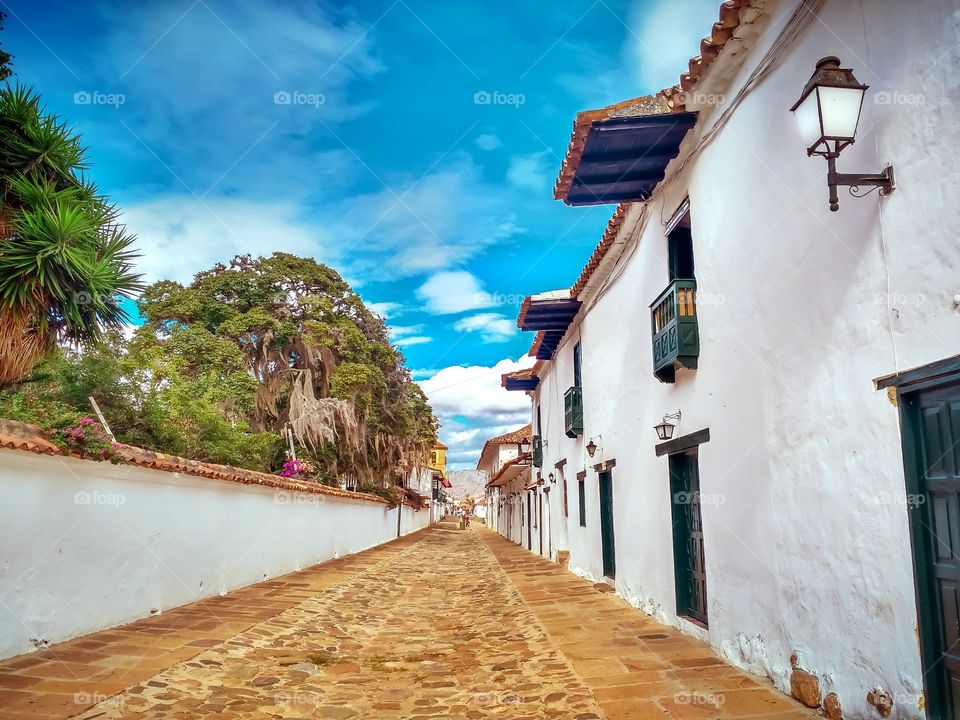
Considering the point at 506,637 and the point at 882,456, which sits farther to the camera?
the point at 506,637

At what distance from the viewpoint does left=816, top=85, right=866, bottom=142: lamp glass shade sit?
11.6ft

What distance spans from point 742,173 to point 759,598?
11.3ft

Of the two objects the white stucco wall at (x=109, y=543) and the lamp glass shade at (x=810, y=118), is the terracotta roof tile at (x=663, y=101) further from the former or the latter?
the white stucco wall at (x=109, y=543)

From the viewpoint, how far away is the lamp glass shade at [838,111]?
3.53 meters

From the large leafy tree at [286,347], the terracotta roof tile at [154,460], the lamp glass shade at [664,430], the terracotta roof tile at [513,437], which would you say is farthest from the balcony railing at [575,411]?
the terracotta roof tile at [513,437]

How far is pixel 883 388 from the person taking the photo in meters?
3.60

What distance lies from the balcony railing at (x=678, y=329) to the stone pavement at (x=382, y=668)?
9.09 feet

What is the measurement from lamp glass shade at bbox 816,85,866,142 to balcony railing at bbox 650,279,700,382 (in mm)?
3142

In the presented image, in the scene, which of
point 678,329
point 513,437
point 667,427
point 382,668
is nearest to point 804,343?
point 678,329

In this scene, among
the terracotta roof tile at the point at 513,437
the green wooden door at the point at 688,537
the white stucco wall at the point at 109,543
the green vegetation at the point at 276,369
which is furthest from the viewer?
the terracotta roof tile at the point at 513,437

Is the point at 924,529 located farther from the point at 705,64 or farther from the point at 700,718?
the point at 705,64

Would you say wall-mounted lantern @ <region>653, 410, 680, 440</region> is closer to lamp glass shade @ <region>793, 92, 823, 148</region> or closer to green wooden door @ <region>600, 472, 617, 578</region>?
green wooden door @ <region>600, 472, 617, 578</region>

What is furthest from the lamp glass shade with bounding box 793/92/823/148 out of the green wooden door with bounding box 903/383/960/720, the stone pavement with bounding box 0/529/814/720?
the stone pavement with bounding box 0/529/814/720

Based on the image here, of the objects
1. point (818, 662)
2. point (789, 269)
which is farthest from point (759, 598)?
point (789, 269)
